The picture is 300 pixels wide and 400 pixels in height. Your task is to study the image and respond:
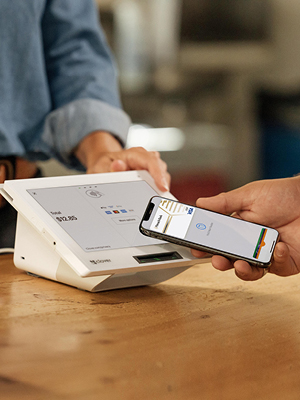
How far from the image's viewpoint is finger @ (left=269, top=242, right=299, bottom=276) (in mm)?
471

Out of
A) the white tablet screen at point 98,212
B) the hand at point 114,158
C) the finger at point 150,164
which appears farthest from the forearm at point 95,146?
the white tablet screen at point 98,212

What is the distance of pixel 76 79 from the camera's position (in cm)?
87

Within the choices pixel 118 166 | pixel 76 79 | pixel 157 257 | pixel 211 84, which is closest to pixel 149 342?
pixel 157 257

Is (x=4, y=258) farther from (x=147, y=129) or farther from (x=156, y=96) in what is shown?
(x=156, y=96)

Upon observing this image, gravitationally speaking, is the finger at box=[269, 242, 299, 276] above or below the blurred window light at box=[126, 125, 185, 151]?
above

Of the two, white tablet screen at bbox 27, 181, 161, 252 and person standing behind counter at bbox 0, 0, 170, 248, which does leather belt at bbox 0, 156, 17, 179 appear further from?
white tablet screen at bbox 27, 181, 161, 252

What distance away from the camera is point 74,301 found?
46cm

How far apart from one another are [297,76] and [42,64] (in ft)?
7.50

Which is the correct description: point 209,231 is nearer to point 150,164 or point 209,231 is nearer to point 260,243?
point 260,243

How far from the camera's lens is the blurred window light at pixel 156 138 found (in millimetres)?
2377

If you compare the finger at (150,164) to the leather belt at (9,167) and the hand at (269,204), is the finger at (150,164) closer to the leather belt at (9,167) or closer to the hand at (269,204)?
the hand at (269,204)

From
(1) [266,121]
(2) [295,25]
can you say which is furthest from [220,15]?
(1) [266,121]

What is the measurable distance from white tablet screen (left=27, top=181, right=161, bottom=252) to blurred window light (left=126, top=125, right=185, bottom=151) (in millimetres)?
1822

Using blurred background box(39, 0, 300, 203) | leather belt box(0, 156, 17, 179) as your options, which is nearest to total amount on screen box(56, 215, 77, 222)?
leather belt box(0, 156, 17, 179)
